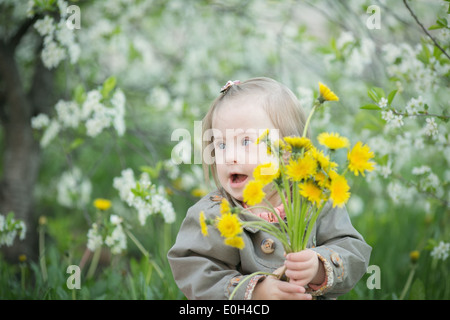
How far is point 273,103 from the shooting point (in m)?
1.49

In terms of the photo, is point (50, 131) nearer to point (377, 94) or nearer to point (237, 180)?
point (237, 180)

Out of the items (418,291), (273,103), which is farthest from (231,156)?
(418,291)

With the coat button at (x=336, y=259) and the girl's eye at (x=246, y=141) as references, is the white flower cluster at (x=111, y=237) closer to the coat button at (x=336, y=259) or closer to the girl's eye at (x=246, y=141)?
the girl's eye at (x=246, y=141)

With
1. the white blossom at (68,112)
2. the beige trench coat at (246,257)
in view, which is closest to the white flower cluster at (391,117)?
the beige trench coat at (246,257)

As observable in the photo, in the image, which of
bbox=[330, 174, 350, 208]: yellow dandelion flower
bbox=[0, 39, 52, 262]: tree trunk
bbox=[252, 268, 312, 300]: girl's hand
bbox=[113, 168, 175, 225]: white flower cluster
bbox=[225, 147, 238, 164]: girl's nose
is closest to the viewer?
bbox=[330, 174, 350, 208]: yellow dandelion flower

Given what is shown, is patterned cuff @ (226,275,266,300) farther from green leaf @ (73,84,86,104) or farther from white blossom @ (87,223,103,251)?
green leaf @ (73,84,86,104)

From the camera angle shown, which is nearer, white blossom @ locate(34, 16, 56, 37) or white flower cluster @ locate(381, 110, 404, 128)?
white flower cluster @ locate(381, 110, 404, 128)

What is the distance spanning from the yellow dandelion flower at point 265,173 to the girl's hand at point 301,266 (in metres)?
0.22

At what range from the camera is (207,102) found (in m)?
3.42

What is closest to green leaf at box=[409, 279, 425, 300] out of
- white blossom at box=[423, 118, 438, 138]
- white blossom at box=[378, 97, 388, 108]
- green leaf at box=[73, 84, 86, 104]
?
white blossom at box=[423, 118, 438, 138]

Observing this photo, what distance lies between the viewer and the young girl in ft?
4.18

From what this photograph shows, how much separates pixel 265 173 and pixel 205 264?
0.37 meters

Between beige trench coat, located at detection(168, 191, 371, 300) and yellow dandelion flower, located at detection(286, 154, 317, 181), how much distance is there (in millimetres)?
287
